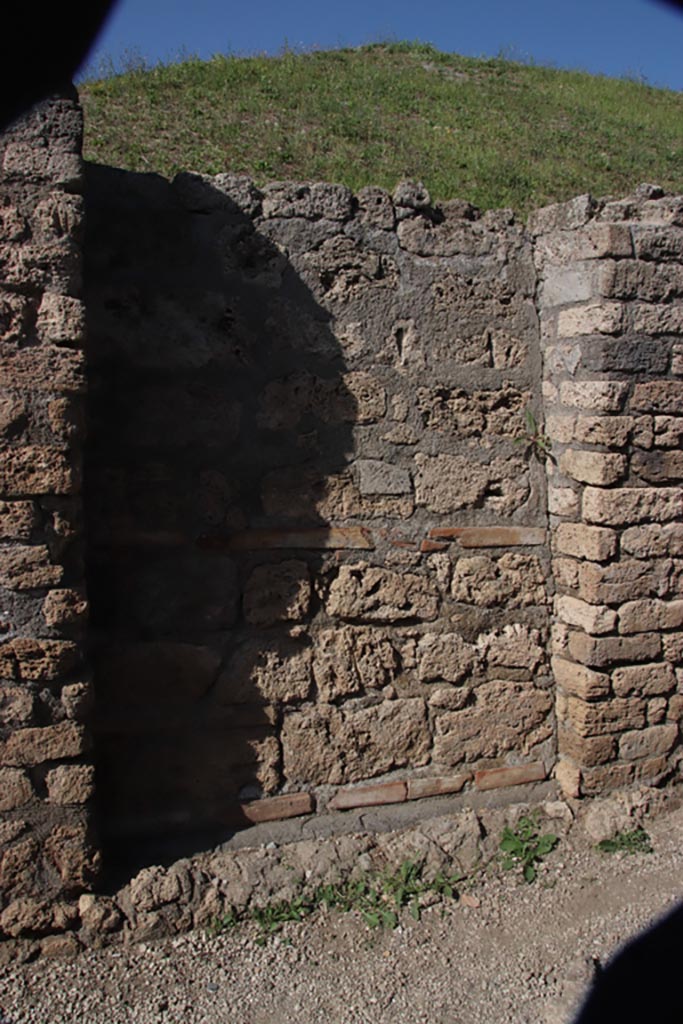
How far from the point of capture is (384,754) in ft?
11.9

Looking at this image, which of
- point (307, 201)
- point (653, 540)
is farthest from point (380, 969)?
point (307, 201)

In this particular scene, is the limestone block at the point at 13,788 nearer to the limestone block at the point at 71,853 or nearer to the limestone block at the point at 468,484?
the limestone block at the point at 71,853

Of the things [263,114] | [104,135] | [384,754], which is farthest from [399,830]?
[263,114]

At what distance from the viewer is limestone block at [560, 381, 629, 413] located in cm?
362

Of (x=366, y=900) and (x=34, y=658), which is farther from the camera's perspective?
(x=366, y=900)

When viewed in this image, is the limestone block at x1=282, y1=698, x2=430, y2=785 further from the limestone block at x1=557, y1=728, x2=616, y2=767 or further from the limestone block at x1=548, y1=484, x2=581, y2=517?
the limestone block at x1=548, y1=484, x2=581, y2=517

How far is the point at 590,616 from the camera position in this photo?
12.1 feet

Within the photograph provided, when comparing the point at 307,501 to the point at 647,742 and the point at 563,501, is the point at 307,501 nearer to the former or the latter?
the point at 563,501

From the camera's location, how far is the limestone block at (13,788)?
2.78 meters

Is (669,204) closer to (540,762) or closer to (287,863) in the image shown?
(540,762)

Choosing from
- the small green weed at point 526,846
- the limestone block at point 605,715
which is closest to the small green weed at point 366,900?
the small green weed at point 526,846

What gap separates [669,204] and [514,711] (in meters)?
2.34

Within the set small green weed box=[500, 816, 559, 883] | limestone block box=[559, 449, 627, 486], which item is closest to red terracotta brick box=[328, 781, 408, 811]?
small green weed box=[500, 816, 559, 883]

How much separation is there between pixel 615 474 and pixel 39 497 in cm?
233
